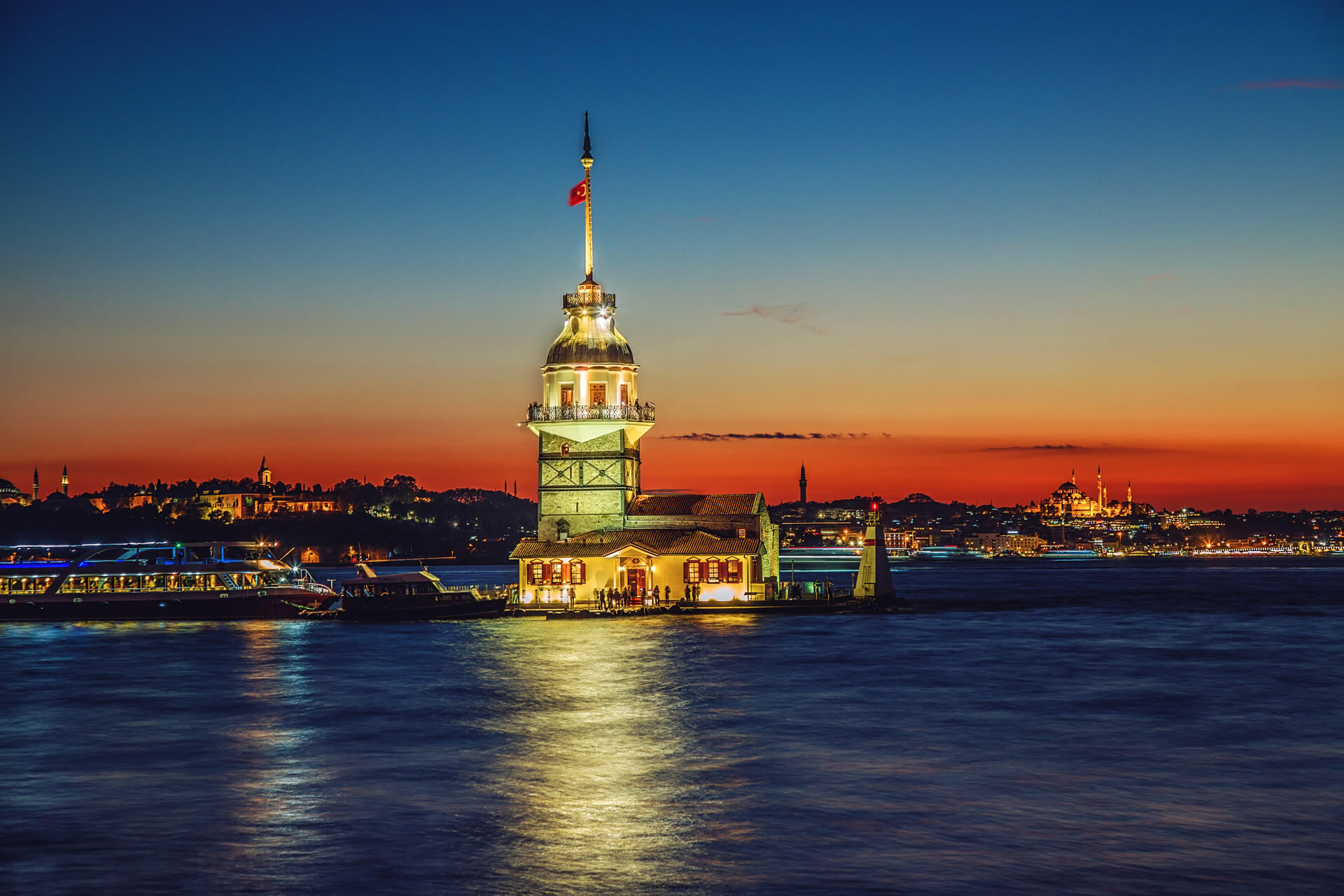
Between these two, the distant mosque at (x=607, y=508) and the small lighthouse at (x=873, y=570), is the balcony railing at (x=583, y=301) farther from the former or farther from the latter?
the small lighthouse at (x=873, y=570)

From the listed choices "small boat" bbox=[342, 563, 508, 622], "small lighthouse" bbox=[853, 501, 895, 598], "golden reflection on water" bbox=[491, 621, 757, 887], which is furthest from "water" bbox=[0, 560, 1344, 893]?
"small lighthouse" bbox=[853, 501, 895, 598]

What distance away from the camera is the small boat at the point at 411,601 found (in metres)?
64.4

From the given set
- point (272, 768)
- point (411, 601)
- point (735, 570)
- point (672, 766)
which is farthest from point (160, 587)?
point (672, 766)

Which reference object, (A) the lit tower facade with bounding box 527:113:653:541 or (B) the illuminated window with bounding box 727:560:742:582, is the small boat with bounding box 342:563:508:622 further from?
(B) the illuminated window with bounding box 727:560:742:582

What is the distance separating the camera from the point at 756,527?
205ft

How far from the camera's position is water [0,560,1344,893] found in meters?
18.5

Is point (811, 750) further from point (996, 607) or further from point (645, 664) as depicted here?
point (996, 607)

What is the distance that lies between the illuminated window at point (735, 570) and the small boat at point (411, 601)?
1155 cm

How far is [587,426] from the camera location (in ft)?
204

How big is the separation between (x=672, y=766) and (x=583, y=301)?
3993 centimetres

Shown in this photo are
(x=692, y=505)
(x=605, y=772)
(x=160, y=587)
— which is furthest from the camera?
(x=160, y=587)

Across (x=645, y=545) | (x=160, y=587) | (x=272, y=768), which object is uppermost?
(x=645, y=545)

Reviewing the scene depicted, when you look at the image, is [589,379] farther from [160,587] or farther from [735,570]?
[160,587]

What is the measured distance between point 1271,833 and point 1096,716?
45.2ft
